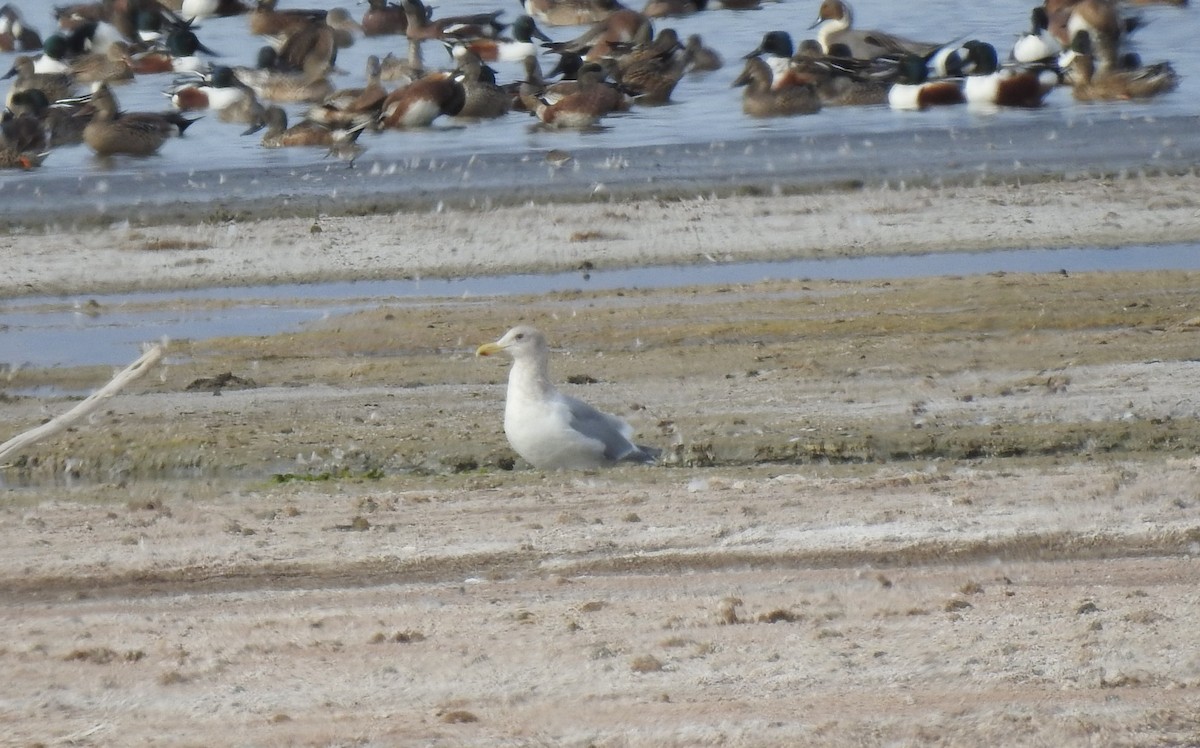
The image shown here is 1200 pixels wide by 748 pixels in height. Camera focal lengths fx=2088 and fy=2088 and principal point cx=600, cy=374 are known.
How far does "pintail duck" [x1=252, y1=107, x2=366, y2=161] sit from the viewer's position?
2014cm

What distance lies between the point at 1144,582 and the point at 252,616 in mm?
2602

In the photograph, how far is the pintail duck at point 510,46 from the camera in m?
30.4

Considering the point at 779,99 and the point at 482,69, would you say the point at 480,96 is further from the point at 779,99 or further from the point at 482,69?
the point at 779,99

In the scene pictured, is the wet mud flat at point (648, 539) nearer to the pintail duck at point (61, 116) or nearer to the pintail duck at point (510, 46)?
the pintail duck at point (61, 116)

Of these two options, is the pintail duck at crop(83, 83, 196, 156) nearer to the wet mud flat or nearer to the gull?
the wet mud flat

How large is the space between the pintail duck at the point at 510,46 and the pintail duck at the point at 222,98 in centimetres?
448

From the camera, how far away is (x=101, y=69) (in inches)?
1170

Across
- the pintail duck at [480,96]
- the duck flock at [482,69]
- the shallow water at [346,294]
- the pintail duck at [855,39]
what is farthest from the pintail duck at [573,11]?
the shallow water at [346,294]

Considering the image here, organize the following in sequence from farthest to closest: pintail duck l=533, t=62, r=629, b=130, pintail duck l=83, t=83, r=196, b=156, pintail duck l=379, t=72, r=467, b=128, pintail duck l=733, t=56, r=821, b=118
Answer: pintail duck l=733, t=56, r=821, b=118
pintail duck l=379, t=72, r=467, b=128
pintail duck l=533, t=62, r=629, b=130
pintail duck l=83, t=83, r=196, b=156

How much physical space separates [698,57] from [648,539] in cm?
2166

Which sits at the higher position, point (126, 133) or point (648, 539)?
point (648, 539)

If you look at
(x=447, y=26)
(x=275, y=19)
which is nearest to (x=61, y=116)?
(x=447, y=26)

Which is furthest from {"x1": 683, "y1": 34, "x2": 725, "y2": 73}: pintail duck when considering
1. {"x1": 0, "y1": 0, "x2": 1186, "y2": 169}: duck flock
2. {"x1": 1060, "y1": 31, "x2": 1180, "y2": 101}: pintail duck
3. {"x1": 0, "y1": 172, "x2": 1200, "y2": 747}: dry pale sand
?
{"x1": 0, "y1": 172, "x2": 1200, "y2": 747}: dry pale sand

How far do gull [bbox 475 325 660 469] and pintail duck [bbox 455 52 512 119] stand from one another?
49.9 feet
